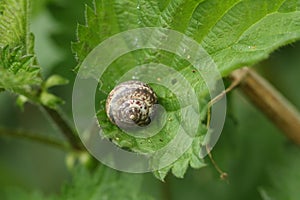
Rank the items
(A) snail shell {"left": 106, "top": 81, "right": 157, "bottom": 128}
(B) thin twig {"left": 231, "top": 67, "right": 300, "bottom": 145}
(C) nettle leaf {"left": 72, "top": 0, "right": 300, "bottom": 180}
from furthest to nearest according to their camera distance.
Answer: (B) thin twig {"left": 231, "top": 67, "right": 300, "bottom": 145} → (A) snail shell {"left": 106, "top": 81, "right": 157, "bottom": 128} → (C) nettle leaf {"left": 72, "top": 0, "right": 300, "bottom": 180}

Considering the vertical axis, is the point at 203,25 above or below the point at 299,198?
above

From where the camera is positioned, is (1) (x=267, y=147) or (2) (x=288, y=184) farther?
(1) (x=267, y=147)

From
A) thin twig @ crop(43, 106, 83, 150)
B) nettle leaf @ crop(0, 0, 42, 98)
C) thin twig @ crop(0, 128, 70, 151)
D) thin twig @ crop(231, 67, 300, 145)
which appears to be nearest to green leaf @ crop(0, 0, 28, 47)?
nettle leaf @ crop(0, 0, 42, 98)

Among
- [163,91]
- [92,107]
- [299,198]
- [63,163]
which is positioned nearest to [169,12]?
[163,91]

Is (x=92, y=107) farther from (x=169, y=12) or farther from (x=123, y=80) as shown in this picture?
(x=169, y=12)

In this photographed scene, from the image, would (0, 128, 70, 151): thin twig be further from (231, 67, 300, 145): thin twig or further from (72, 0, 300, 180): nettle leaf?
(231, 67, 300, 145): thin twig

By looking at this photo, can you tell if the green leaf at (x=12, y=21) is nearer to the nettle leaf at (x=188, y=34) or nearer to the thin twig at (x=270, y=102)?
the nettle leaf at (x=188, y=34)
